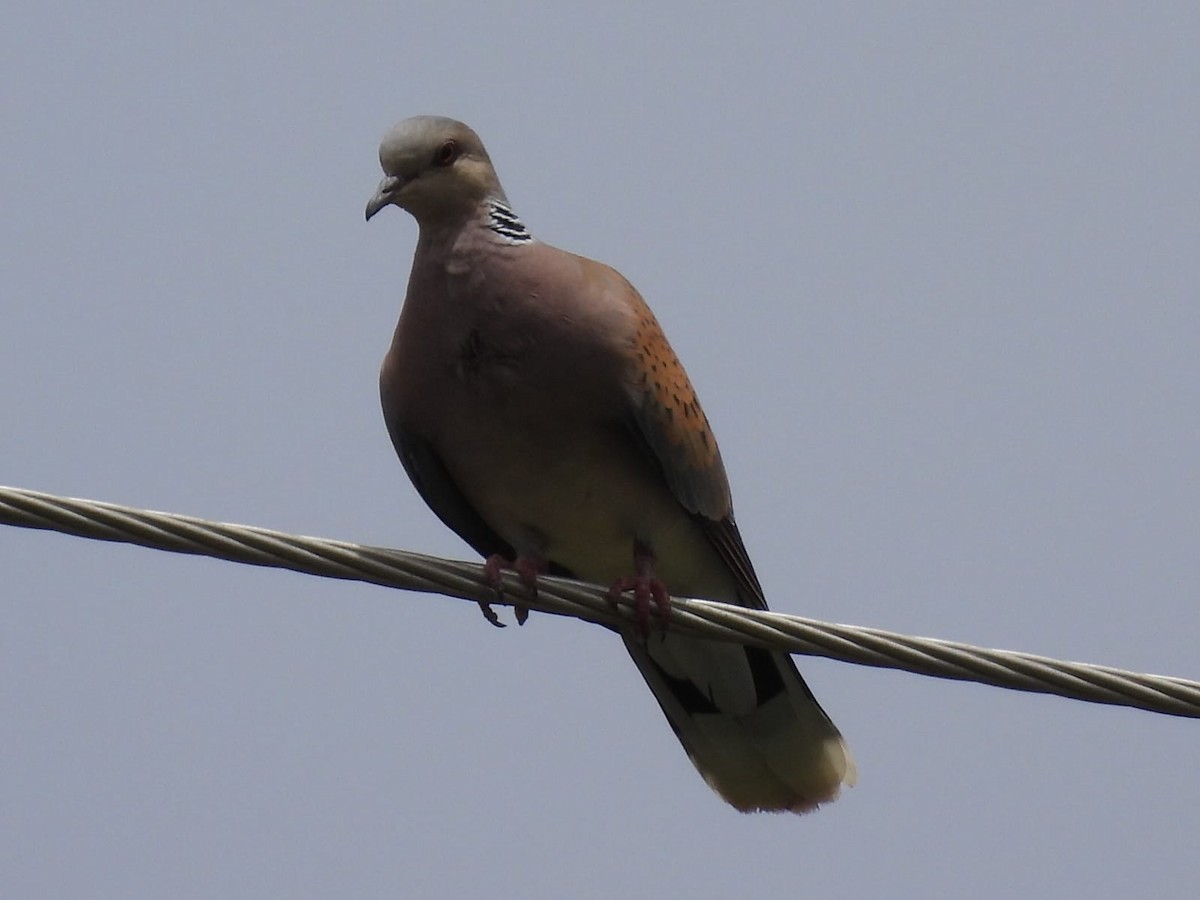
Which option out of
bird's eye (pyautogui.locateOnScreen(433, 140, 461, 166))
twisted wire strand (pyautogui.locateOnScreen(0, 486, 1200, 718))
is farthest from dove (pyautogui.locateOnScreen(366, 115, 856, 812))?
twisted wire strand (pyautogui.locateOnScreen(0, 486, 1200, 718))

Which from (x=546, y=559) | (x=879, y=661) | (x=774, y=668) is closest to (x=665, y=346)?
(x=546, y=559)

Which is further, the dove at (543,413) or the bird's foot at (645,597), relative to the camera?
the dove at (543,413)

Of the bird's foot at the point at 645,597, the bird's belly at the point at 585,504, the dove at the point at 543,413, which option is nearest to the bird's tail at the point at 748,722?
the dove at the point at 543,413

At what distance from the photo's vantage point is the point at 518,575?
405cm

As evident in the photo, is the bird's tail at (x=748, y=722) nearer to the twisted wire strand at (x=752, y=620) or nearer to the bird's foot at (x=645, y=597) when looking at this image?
the bird's foot at (x=645, y=597)

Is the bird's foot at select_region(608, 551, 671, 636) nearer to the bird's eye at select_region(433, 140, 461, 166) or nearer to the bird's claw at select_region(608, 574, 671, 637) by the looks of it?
the bird's claw at select_region(608, 574, 671, 637)

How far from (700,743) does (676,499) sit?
88 centimetres

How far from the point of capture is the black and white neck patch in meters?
A: 4.70

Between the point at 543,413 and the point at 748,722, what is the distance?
1208mm

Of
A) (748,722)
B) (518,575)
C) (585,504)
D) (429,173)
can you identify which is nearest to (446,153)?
(429,173)

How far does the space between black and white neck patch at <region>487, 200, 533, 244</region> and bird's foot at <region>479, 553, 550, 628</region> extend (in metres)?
0.77

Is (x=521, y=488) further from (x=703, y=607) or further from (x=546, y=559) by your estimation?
(x=703, y=607)

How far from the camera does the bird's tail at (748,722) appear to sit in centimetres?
513

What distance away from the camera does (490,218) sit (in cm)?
475
